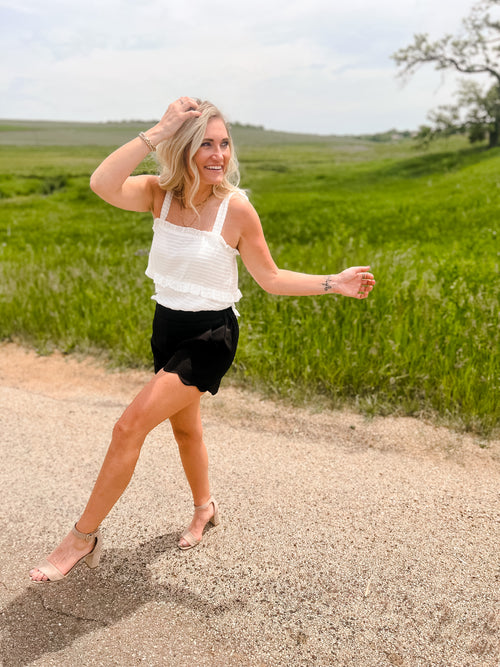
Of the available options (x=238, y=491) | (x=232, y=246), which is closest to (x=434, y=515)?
(x=238, y=491)

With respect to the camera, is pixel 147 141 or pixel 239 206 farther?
pixel 239 206

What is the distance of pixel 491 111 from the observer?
3198 centimetres

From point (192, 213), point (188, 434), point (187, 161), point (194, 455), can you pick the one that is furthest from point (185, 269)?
point (194, 455)

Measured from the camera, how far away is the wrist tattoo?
289 cm

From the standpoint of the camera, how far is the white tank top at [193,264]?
2.73m

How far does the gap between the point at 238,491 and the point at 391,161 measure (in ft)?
106

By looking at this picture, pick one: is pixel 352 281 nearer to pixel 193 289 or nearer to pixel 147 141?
pixel 193 289

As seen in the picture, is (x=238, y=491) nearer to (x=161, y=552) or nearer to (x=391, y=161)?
(x=161, y=552)

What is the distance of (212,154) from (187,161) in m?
0.12

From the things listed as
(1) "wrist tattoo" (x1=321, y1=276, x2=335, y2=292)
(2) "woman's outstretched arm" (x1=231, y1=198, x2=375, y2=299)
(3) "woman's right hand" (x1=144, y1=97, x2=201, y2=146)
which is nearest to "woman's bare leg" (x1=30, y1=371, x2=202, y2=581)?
(2) "woman's outstretched arm" (x1=231, y1=198, x2=375, y2=299)

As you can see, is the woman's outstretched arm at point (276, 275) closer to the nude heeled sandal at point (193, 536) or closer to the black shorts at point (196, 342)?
the black shorts at point (196, 342)

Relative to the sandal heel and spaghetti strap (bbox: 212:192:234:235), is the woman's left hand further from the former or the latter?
the sandal heel

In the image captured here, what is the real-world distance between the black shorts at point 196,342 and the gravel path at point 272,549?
1097mm

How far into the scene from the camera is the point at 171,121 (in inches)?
103
